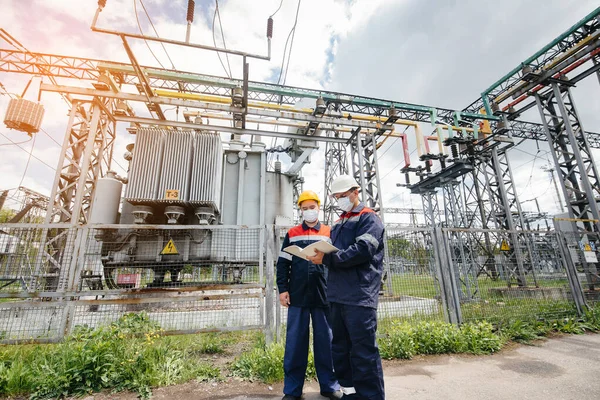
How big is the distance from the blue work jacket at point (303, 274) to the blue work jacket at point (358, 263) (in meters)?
0.38

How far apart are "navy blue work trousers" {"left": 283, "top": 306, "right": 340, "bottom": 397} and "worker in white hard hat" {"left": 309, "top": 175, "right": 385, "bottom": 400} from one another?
31 cm

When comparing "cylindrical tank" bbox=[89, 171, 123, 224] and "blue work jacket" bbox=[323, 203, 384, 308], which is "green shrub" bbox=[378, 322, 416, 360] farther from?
"cylindrical tank" bbox=[89, 171, 123, 224]

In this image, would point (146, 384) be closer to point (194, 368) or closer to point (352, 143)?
point (194, 368)

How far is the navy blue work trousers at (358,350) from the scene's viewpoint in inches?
83.0

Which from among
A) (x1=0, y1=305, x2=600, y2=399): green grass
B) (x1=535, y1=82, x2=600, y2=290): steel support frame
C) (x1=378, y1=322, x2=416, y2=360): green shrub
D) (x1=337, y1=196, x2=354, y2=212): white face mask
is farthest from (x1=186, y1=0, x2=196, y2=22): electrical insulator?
(x1=535, y1=82, x2=600, y2=290): steel support frame

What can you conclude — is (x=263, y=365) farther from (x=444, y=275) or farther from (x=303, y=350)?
(x=444, y=275)

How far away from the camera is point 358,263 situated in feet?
7.60

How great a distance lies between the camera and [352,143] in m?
11.0

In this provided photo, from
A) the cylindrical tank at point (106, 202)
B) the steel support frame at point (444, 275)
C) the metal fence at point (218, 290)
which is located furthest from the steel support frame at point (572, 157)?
the cylindrical tank at point (106, 202)

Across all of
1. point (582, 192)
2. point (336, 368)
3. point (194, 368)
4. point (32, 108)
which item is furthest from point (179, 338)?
point (582, 192)

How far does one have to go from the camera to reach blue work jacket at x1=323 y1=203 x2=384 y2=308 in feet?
7.48

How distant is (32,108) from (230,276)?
8.87 metres

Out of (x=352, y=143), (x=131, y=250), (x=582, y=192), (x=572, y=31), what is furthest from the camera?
(x=352, y=143)

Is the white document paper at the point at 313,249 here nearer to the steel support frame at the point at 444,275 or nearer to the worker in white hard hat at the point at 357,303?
the worker in white hard hat at the point at 357,303
